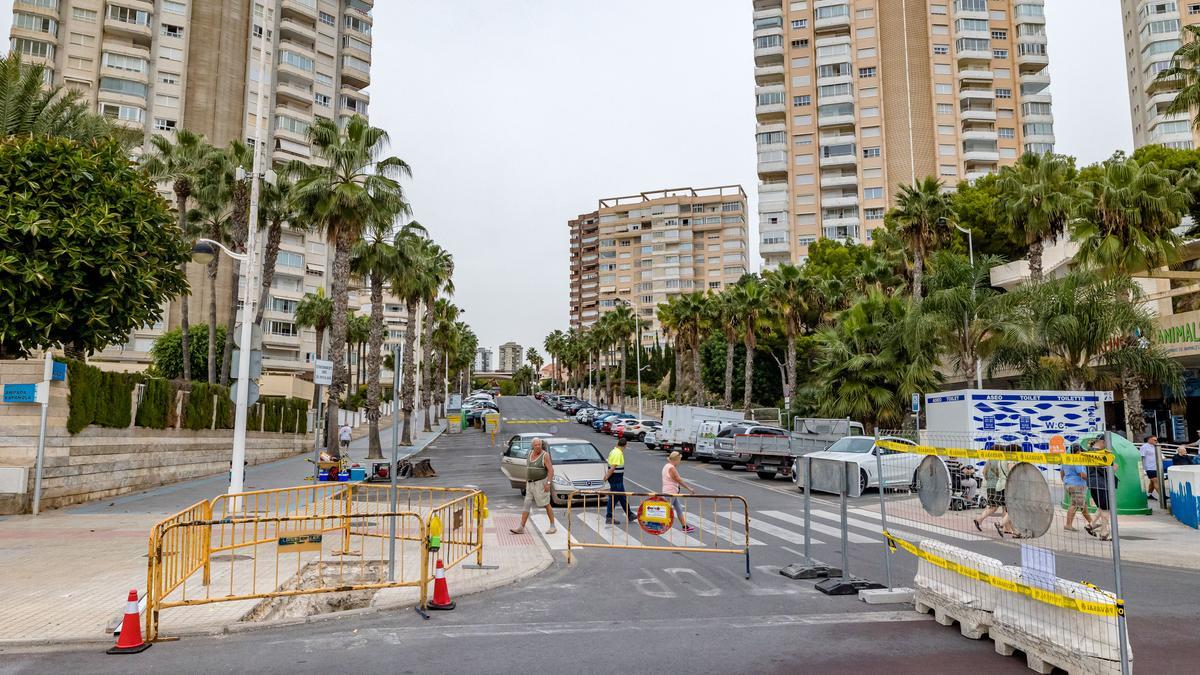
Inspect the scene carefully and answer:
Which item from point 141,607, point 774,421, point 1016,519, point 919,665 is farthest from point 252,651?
point 774,421

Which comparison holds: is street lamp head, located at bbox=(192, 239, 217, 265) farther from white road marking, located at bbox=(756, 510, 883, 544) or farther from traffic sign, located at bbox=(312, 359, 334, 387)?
white road marking, located at bbox=(756, 510, 883, 544)

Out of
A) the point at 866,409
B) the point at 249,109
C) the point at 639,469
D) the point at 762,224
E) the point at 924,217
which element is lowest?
the point at 639,469

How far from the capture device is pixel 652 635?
718 centimetres

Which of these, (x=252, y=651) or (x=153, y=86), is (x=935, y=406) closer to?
(x=252, y=651)

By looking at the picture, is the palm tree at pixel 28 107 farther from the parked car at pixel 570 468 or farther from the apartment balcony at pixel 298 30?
the apartment balcony at pixel 298 30

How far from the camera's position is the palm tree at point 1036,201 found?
27.5 metres

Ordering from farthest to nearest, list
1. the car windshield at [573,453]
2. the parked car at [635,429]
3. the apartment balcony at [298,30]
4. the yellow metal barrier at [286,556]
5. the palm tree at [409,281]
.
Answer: the apartment balcony at [298,30] → the parked car at [635,429] → the palm tree at [409,281] → the car windshield at [573,453] → the yellow metal barrier at [286,556]

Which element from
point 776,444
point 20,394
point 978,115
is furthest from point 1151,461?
point 978,115

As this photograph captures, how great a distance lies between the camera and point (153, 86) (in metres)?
62.8

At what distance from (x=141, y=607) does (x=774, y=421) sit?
148 feet

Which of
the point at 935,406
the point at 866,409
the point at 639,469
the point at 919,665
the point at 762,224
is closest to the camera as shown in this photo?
the point at 919,665

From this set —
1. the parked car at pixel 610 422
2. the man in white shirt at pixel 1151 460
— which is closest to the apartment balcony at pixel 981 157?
the parked car at pixel 610 422

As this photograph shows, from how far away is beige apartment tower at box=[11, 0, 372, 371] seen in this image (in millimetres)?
60188

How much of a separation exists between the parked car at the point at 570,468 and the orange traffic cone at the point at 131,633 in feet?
31.6
